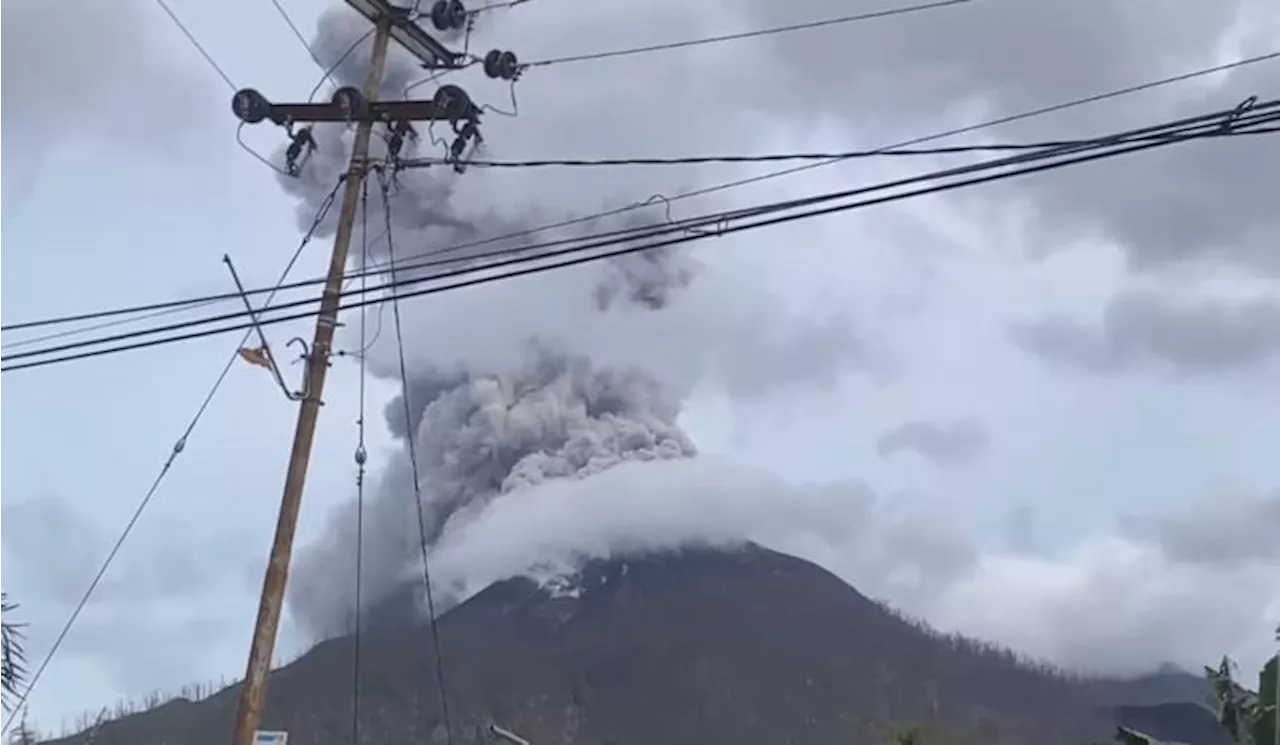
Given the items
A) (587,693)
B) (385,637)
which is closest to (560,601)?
(385,637)

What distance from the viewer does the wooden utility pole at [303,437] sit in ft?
39.7

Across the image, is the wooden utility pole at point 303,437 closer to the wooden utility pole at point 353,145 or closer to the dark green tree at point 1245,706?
the wooden utility pole at point 353,145

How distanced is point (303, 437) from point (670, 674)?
12275 centimetres

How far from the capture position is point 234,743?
1195 centimetres

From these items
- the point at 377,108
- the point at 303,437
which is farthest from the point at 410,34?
the point at 303,437

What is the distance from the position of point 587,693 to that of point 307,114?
4371 inches

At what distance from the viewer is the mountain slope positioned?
105 m

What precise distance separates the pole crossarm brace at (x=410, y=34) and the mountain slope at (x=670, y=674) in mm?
70330

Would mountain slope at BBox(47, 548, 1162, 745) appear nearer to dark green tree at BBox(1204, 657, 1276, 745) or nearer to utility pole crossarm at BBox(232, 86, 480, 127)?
dark green tree at BBox(1204, 657, 1276, 745)

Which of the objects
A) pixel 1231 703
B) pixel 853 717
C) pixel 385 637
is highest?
pixel 385 637

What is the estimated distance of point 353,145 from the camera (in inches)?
542

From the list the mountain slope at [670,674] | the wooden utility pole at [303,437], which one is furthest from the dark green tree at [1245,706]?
the mountain slope at [670,674]

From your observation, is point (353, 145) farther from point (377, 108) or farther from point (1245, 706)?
point (1245, 706)

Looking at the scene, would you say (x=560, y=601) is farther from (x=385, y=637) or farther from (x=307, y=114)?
(x=307, y=114)
